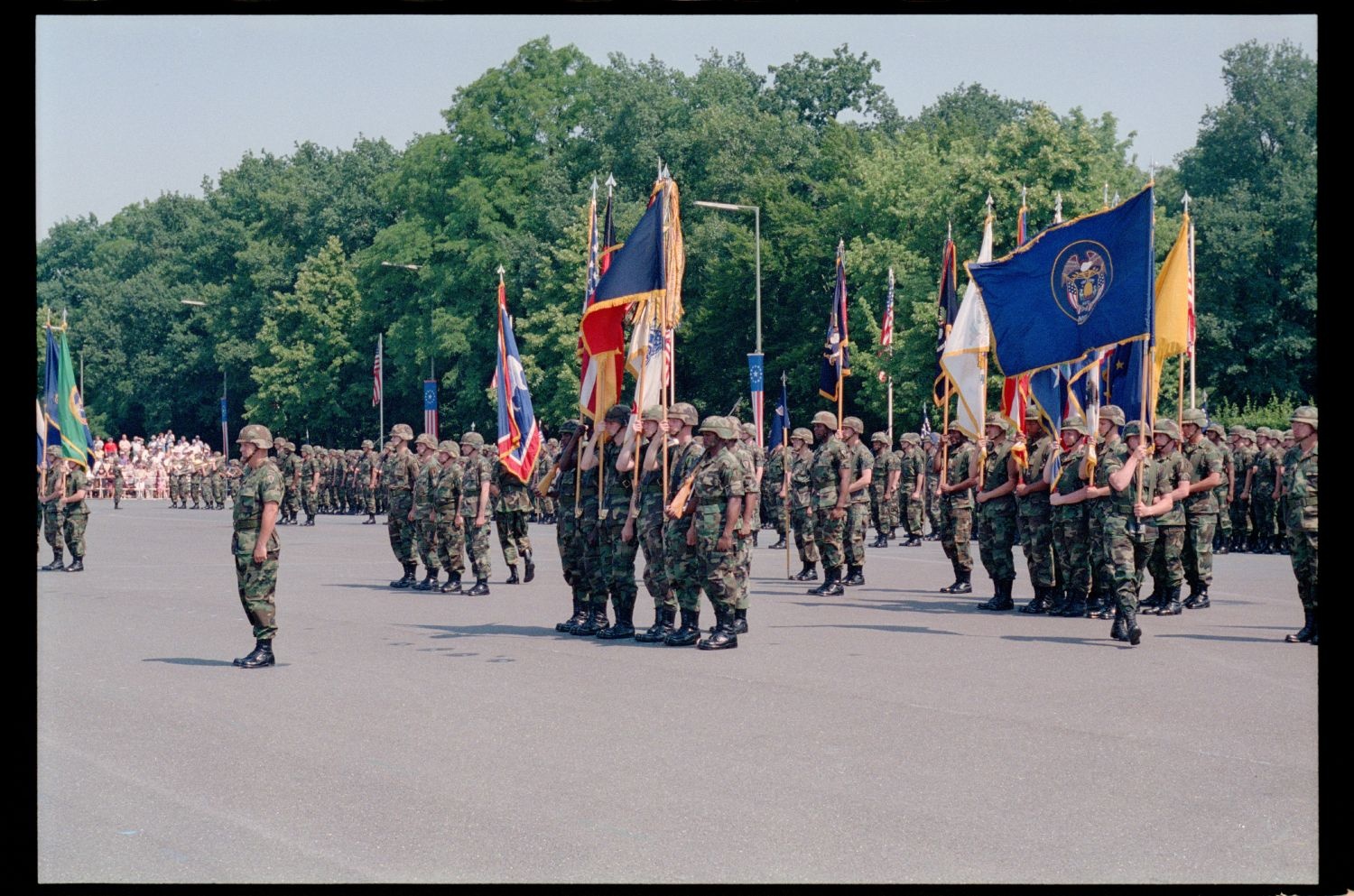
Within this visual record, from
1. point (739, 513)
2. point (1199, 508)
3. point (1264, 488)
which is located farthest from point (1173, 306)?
point (1264, 488)

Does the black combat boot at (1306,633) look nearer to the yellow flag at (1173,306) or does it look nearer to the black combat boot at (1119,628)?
the black combat boot at (1119,628)

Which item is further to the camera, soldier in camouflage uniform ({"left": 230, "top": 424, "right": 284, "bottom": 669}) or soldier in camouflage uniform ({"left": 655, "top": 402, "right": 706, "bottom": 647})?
soldier in camouflage uniform ({"left": 655, "top": 402, "right": 706, "bottom": 647})

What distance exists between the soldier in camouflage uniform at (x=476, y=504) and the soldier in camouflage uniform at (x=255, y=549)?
6481 mm

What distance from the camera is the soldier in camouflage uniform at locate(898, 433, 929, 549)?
2950 cm

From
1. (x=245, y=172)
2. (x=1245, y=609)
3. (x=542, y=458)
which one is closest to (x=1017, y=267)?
(x=1245, y=609)

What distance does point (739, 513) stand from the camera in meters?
13.8

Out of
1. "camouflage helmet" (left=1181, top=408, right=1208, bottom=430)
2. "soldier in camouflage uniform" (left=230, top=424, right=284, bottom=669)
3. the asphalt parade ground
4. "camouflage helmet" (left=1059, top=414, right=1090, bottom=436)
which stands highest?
"camouflage helmet" (left=1181, top=408, right=1208, bottom=430)

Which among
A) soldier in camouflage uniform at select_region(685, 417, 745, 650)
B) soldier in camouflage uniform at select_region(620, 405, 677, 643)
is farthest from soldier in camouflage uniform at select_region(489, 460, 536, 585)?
soldier in camouflage uniform at select_region(685, 417, 745, 650)

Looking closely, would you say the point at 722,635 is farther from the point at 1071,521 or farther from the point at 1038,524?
the point at 1038,524

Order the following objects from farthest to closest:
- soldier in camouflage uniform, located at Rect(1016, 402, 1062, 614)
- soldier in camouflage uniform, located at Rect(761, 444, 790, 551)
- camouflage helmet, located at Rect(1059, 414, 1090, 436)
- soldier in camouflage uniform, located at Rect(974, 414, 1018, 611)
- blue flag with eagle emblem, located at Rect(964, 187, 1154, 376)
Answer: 1. soldier in camouflage uniform, located at Rect(761, 444, 790, 551)
2. soldier in camouflage uniform, located at Rect(974, 414, 1018, 611)
3. soldier in camouflage uniform, located at Rect(1016, 402, 1062, 614)
4. camouflage helmet, located at Rect(1059, 414, 1090, 436)
5. blue flag with eagle emblem, located at Rect(964, 187, 1154, 376)

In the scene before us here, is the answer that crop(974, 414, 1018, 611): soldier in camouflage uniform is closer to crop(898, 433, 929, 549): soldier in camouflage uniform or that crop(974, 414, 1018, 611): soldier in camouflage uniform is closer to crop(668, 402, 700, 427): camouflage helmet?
crop(668, 402, 700, 427): camouflage helmet

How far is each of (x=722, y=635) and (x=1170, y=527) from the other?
501 centimetres

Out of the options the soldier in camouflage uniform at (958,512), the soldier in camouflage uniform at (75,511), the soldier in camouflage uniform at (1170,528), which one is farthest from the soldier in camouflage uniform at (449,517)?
the soldier in camouflage uniform at (1170,528)

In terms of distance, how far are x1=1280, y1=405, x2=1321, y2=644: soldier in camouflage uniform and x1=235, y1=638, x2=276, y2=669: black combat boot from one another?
883 centimetres
